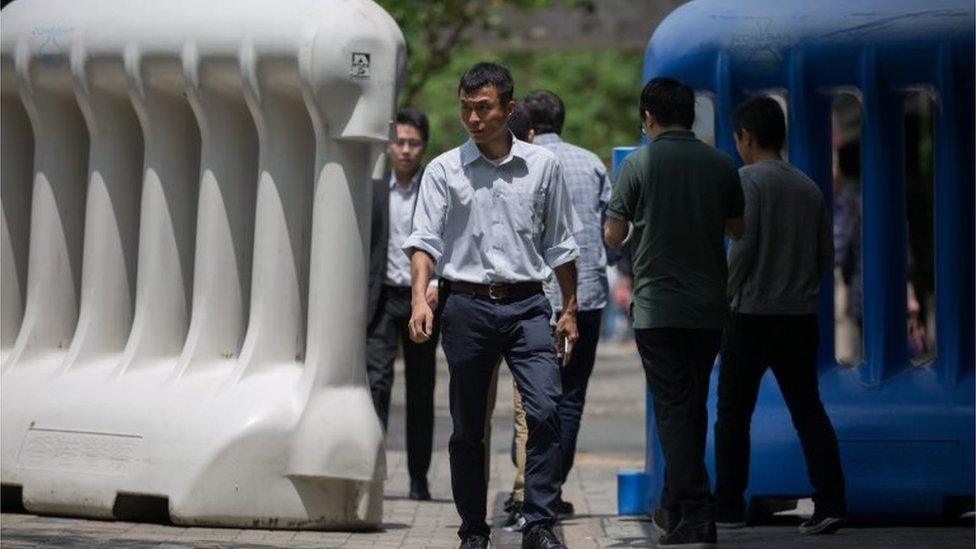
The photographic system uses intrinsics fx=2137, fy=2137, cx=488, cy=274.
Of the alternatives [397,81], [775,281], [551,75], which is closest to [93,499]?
[397,81]

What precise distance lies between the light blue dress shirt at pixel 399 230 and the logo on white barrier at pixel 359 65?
167cm

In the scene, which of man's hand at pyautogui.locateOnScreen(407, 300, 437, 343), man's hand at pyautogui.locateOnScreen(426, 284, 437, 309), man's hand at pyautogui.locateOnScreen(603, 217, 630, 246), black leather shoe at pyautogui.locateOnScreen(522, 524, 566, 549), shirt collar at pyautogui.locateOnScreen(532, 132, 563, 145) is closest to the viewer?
man's hand at pyautogui.locateOnScreen(407, 300, 437, 343)

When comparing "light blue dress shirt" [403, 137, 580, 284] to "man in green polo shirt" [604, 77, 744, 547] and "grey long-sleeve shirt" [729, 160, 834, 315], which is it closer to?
"man in green polo shirt" [604, 77, 744, 547]

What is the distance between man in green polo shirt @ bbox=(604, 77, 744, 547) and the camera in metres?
7.59

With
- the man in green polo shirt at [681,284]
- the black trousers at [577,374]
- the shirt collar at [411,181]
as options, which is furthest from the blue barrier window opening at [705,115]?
the shirt collar at [411,181]

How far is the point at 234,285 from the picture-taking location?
8.98m

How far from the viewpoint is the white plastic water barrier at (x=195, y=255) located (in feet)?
28.0

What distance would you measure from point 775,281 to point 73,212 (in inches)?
124

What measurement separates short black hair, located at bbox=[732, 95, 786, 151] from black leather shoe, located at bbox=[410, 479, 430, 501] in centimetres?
276

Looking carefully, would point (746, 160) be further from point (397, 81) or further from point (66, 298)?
point (66, 298)

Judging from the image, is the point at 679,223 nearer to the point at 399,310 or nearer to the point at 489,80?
the point at 489,80

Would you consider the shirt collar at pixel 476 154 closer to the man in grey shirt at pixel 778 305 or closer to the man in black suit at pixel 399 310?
the man in grey shirt at pixel 778 305

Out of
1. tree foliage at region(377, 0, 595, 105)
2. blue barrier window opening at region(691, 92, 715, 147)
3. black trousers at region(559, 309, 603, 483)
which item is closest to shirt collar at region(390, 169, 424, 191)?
black trousers at region(559, 309, 603, 483)

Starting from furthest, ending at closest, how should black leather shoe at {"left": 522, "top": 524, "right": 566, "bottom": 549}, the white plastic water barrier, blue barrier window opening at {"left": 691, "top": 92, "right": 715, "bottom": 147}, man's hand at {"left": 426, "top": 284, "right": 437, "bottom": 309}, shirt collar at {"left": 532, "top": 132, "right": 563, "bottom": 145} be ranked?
shirt collar at {"left": 532, "top": 132, "right": 563, "bottom": 145} → man's hand at {"left": 426, "top": 284, "right": 437, "bottom": 309} → blue barrier window opening at {"left": 691, "top": 92, "right": 715, "bottom": 147} → the white plastic water barrier → black leather shoe at {"left": 522, "top": 524, "right": 566, "bottom": 549}
